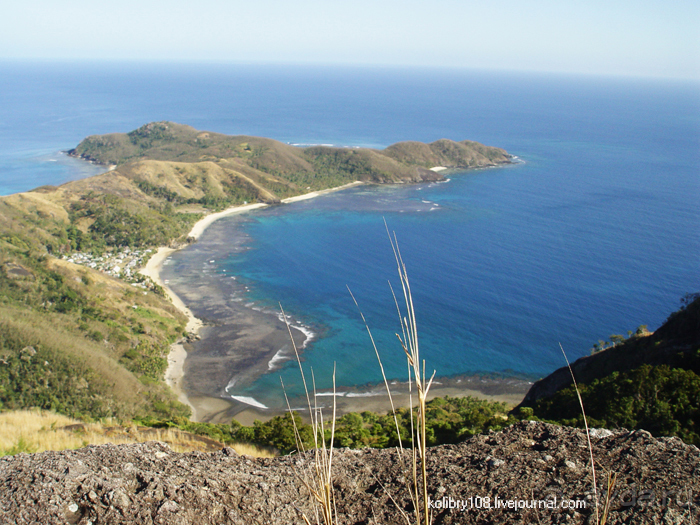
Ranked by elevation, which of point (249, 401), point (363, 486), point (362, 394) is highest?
point (363, 486)

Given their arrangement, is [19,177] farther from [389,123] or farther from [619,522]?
[389,123]

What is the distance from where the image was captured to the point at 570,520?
22.1 ft

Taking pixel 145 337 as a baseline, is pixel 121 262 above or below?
above

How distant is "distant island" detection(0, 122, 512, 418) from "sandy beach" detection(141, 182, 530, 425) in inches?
62.5

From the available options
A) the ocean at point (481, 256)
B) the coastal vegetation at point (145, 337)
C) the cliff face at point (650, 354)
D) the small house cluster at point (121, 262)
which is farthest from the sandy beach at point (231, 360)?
the cliff face at point (650, 354)

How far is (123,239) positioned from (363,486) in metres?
63.1

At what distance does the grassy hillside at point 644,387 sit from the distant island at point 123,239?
73.2 feet

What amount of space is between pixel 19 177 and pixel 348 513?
4413 inches

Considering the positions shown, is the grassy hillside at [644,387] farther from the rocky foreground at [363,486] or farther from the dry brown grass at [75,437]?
the dry brown grass at [75,437]

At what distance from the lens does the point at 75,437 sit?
41.2 feet

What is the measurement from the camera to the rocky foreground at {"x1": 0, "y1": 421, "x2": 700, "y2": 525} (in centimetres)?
709

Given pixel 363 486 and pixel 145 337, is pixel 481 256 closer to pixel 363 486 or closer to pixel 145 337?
pixel 145 337

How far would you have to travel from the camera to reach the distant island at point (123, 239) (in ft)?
90.7

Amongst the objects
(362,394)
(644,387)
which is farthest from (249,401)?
(644,387)
